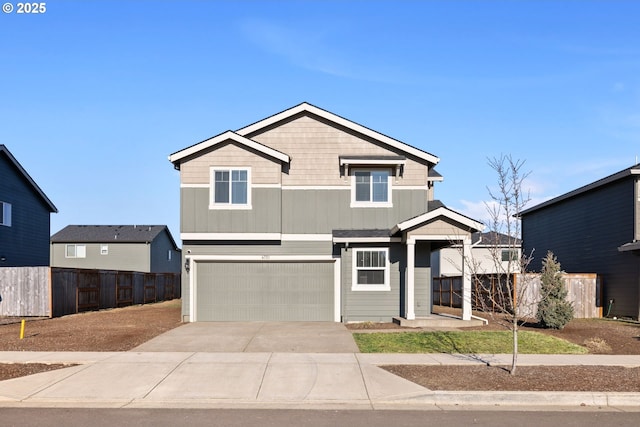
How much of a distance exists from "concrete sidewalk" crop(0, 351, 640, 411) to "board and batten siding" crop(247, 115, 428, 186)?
29.2 feet

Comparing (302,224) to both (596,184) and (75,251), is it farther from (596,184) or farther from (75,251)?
(75,251)

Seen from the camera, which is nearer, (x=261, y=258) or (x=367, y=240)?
(x=367, y=240)

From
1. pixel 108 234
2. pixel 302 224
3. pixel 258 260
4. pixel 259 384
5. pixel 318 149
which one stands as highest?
pixel 318 149

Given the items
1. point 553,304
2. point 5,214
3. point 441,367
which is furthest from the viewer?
point 5,214

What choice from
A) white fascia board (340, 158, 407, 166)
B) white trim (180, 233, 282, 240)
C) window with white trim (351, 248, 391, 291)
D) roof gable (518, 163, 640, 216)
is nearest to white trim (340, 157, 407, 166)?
white fascia board (340, 158, 407, 166)

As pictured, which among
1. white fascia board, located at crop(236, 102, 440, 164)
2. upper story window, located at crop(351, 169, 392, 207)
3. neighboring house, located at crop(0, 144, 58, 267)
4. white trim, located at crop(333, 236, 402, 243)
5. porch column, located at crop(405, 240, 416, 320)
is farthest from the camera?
neighboring house, located at crop(0, 144, 58, 267)

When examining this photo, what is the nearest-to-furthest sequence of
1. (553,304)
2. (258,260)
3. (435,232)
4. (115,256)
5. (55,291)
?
(553,304) → (435,232) → (258,260) → (55,291) → (115,256)

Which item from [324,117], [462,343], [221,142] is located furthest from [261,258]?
[462,343]

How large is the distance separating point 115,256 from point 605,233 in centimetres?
3912

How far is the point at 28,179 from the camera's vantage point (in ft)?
107

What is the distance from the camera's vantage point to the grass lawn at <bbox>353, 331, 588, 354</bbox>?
14.5m

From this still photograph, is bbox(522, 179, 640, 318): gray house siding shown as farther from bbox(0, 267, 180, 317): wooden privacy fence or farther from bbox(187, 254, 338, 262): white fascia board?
bbox(0, 267, 180, 317): wooden privacy fence

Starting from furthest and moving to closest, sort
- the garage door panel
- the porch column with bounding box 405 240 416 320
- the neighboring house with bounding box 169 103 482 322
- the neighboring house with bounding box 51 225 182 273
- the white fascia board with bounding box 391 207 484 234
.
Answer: the neighboring house with bounding box 51 225 182 273
the garage door panel
the neighboring house with bounding box 169 103 482 322
the porch column with bounding box 405 240 416 320
the white fascia board with bounding box 391 207 484 234

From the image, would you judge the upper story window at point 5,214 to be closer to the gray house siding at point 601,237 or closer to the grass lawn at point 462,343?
the grass lawn at point 462,343
